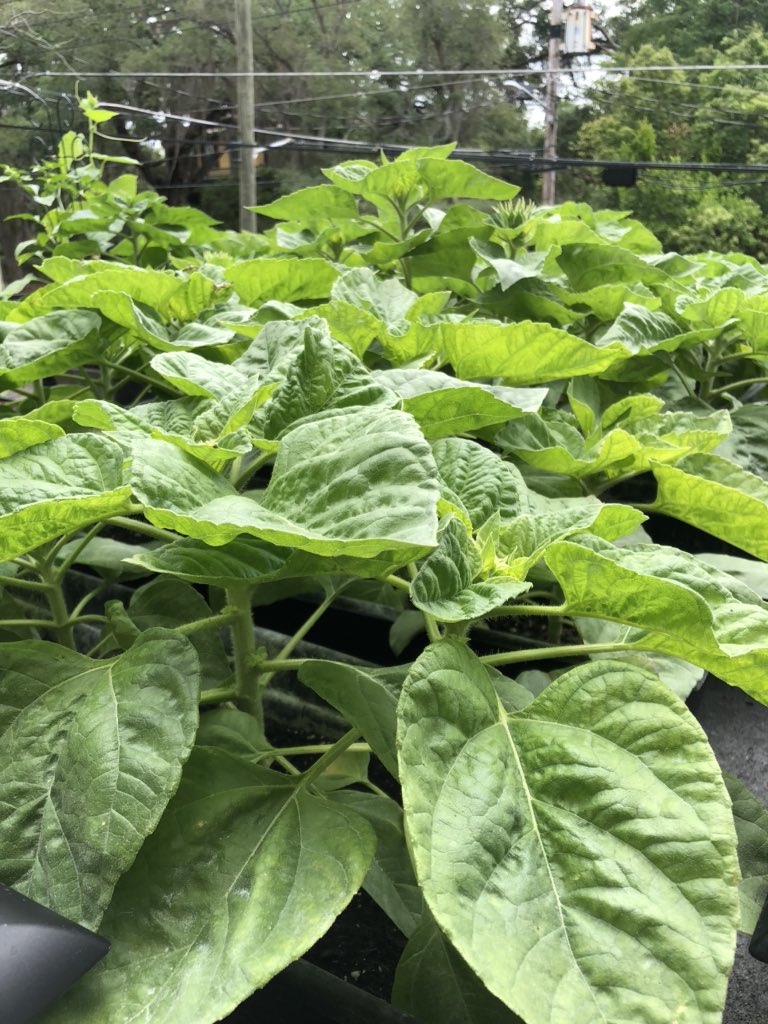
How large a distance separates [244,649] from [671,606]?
27 centimetres

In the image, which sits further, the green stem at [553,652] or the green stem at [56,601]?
the green stem at [56,601]

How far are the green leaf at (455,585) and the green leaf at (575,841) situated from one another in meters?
0.02

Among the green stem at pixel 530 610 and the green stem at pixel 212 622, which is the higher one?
the green stem at pixel 530 610

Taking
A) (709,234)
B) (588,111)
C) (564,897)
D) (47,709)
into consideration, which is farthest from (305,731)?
(588,111)

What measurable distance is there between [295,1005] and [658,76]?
53.1 feet

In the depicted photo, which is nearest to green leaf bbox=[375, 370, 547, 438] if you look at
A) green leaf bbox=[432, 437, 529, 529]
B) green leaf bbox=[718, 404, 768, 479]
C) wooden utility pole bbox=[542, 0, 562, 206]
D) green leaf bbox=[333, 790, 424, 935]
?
green leaf bbox=[432, 437, 529, 529]

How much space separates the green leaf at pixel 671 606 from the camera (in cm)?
38

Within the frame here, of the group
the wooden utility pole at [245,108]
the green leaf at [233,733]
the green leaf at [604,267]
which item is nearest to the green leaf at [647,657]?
the green leaf at [233,733]

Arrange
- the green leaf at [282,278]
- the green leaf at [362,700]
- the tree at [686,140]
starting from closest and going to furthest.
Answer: the green leaf at [362,700] → the green leaf at [282,278] → the tree at [686,140]

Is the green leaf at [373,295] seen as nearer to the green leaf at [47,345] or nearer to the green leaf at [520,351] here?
the green leaf at [520,351]

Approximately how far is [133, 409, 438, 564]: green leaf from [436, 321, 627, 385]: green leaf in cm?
25

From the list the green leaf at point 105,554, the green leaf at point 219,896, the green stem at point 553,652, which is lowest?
the green leaf at point 219,896

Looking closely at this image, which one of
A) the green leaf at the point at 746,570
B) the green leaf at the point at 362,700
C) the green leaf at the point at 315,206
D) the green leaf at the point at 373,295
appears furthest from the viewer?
the green leaf at the point at 315,206

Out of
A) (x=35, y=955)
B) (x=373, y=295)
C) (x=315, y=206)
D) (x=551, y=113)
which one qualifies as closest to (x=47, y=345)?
(x=373, y=295)
